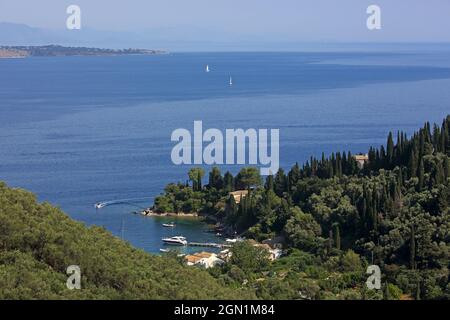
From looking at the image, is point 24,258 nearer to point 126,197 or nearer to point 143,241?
point 143,241

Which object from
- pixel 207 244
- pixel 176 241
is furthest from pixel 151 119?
pixel 207 244

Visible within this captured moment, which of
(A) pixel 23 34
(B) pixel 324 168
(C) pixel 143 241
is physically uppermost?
(A) pixel 23 34

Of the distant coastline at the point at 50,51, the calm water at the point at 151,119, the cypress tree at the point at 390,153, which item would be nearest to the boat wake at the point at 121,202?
the calm water at the point at 151,119

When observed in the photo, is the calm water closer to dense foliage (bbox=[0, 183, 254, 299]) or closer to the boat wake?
the boat wake

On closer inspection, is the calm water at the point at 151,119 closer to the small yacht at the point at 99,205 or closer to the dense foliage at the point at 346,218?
the small yacht at the point at 99,205

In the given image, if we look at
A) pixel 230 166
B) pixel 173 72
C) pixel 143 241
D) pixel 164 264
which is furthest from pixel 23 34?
pixel 164 264

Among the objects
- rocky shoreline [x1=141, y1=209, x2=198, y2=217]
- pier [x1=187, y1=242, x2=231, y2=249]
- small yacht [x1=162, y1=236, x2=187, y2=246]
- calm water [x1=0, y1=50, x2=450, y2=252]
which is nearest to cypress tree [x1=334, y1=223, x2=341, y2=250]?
Result: pier [x1=187, y1=242, x2=231, y2=249]
